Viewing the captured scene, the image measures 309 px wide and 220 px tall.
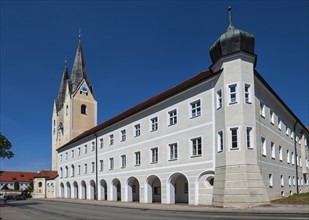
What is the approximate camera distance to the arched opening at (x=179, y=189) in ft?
98.0

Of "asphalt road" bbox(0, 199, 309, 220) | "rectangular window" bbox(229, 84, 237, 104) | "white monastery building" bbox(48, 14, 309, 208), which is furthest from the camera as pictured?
"rectangular window" bbox(229, 84, 237, 104)

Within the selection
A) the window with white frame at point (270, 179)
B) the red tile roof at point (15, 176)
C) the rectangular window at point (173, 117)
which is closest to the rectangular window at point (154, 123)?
the rectangular window at point (173, 117)

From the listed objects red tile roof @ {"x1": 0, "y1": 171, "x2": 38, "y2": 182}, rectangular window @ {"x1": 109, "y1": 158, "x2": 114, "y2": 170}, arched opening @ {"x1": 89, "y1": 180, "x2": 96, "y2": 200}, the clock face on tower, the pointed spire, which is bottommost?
red tile roof @ {"x1": 0, "y1": 171, "x2": 38, "y2": 182}

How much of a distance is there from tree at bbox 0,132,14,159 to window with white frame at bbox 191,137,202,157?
75.2 feet

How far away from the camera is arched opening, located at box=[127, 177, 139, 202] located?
1468 inches

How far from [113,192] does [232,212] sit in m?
23.7

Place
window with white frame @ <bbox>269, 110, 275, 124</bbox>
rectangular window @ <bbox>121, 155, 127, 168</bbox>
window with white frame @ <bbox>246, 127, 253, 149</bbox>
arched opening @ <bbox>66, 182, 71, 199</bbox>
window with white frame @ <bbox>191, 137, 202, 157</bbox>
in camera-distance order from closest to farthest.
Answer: window with white frame @ <bbox>246, 127, 253, 149</bbox> → window with white frame @ <bbox>191, 137, 202, 157</bbox> → window with white frame @ <bbox>269, 110, 275, 124</bbox> → rectangular window @ <bbox>121, 155, 127, 168</bbox> → arched opening @ <bbox>66, 182, 71, 199</bbox>

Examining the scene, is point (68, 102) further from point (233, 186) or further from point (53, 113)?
point (233, 186)

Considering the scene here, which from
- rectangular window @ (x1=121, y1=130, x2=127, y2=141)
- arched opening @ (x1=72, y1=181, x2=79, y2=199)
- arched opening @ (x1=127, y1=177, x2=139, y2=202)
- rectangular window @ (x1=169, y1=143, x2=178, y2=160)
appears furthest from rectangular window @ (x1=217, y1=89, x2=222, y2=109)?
arched opening @ (x1=72, y1=181, x2=79, y2=199)

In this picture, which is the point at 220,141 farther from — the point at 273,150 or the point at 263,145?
the point at 273,150

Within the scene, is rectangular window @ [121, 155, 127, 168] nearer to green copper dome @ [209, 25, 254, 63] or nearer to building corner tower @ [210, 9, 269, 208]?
building corner tower @ [210, 9, 269, 208]

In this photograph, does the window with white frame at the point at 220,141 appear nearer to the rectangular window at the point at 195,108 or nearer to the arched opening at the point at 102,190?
the rectangular window at the point at 195,108

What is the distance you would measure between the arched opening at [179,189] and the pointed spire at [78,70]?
4415 cm

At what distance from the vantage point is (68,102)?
72062 mm
